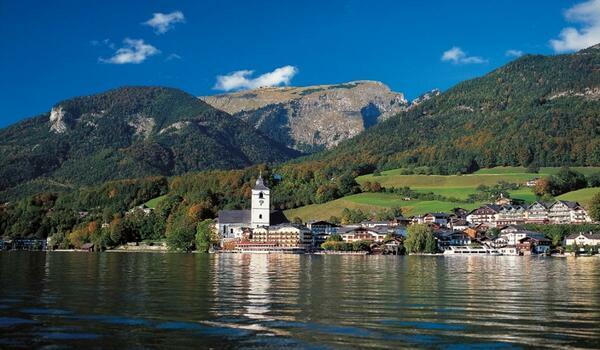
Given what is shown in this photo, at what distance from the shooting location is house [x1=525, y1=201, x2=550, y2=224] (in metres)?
164

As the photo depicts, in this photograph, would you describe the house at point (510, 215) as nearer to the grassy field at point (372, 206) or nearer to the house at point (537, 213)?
the house at point (537, 213)

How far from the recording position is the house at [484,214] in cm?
17112

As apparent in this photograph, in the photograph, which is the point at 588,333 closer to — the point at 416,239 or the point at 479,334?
the point at 479,334

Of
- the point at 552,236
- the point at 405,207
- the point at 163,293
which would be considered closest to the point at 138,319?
the point at 163,293

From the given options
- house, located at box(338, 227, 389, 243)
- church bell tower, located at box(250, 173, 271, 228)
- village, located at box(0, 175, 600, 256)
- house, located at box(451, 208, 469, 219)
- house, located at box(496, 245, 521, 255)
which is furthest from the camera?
church bell tower, located at box(250, 173, 271, 228)

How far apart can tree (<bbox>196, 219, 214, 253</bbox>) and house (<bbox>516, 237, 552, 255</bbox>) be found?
235 feet

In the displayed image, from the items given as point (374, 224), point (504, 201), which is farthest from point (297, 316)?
point (504, 201)

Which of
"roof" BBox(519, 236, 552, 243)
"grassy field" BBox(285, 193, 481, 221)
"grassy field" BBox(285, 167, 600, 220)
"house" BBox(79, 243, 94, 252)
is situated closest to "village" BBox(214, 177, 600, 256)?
"roof" BBox(519, 236, 552, 243)

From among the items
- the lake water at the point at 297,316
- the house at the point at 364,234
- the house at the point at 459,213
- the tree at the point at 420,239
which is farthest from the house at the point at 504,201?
the lake water at the point at 297,316

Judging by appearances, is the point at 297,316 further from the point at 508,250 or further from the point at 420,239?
the point at 508,250

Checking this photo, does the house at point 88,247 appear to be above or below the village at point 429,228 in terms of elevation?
below

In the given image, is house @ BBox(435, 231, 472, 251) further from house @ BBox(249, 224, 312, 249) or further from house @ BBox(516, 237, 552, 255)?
house @ BBox(249, 224, 312, 249)

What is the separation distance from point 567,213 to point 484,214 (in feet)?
71.1

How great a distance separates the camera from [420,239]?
13938 cm
